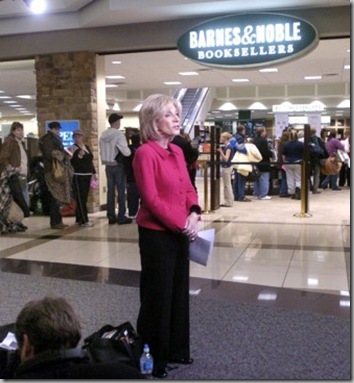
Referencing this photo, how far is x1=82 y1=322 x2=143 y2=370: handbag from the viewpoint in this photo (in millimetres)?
2484

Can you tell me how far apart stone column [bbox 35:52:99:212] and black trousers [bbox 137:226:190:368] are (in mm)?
6421

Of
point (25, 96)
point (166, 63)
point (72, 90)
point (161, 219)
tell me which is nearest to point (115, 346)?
point (161, 219)

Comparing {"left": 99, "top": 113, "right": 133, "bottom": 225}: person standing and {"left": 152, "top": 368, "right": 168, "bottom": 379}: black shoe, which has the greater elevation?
{"left": 99, "top": 113, "right": 133, "bottom": 225}: person standing

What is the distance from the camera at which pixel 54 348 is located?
1.62 meters

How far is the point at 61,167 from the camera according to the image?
731 centimetres

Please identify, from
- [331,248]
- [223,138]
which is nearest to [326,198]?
[223,138]

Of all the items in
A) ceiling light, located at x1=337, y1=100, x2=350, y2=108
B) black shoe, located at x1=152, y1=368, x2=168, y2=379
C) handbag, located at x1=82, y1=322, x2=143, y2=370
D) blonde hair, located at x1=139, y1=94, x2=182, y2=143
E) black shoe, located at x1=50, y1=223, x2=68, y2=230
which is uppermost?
ceiling light, located at x1=337, y1=100, x2=350, y2=108

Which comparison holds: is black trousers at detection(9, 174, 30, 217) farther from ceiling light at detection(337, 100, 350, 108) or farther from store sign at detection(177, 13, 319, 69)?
A: ceiling light at detection(337, 100, 350, 108)

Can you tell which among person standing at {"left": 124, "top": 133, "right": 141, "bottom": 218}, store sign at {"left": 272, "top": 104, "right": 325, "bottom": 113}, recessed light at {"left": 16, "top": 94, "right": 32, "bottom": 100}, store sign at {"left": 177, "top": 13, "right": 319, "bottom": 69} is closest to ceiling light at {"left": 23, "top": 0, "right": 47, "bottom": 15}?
store sign at {"left": 177, "top": 13, "right": 319, "bottom": 69}

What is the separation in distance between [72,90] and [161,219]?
23.0 ft

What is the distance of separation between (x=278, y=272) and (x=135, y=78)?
35.3ft

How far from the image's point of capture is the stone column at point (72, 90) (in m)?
9.09

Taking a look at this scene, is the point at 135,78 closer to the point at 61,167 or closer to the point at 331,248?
the point at 61,167

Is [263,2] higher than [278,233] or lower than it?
higher
